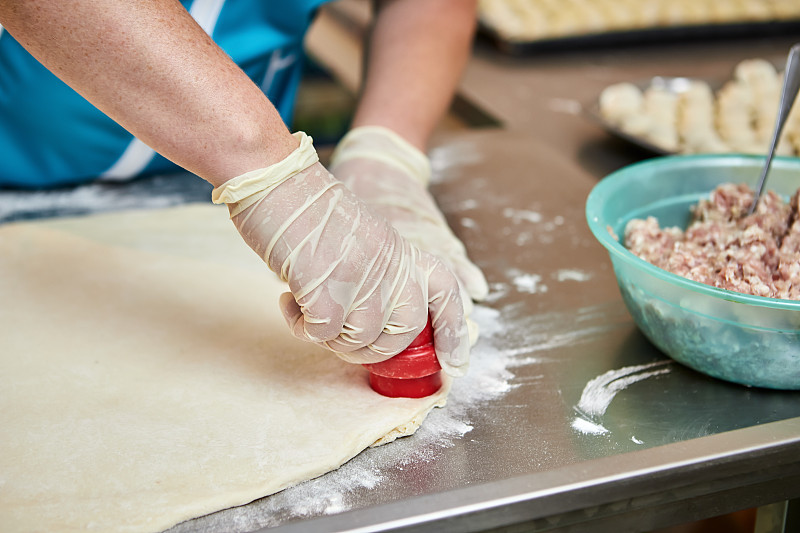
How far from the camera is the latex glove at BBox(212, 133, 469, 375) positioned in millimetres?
853

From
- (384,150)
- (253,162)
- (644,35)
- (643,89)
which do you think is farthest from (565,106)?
(253,162)

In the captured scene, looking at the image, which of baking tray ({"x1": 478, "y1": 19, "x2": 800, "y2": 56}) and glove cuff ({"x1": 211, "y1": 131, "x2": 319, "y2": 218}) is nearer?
glove cuff ({"x1": 211, "y1": 131, "x2": 319, "y2": 218})

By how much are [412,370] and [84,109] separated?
104cm

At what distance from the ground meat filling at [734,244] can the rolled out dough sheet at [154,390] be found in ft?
1.39

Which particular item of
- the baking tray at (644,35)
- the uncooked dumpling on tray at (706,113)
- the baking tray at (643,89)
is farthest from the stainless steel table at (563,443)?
the baking tray at (644,35)

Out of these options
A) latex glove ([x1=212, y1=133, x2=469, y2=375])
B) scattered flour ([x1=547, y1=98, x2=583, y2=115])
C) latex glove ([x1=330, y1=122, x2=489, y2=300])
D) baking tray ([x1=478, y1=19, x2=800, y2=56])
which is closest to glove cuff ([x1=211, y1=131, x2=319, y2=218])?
latex glove ([x1=212, y1=133, x2=469, y2=375])

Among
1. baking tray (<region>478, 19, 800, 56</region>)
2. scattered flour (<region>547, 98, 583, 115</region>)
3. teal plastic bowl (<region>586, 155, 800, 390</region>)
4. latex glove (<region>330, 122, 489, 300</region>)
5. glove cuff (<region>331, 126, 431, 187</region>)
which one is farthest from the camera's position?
baking tray (<region>478, 19, 800, 56</region>)

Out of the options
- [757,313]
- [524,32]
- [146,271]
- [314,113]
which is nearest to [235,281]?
[146,271]

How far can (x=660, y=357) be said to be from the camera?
1.12 m

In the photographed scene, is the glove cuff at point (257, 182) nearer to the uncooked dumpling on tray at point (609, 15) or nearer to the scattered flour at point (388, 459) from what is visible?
the scattered flour at point (388, 459)

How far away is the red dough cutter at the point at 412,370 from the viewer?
973 mm

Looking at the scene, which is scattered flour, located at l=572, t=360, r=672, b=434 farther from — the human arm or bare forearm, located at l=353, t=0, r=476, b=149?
bare forearm, located at l=353, t=0, r=476, b=149

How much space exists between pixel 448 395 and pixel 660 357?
0.36 metres

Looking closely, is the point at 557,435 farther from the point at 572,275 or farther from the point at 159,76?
the point at 159,76
